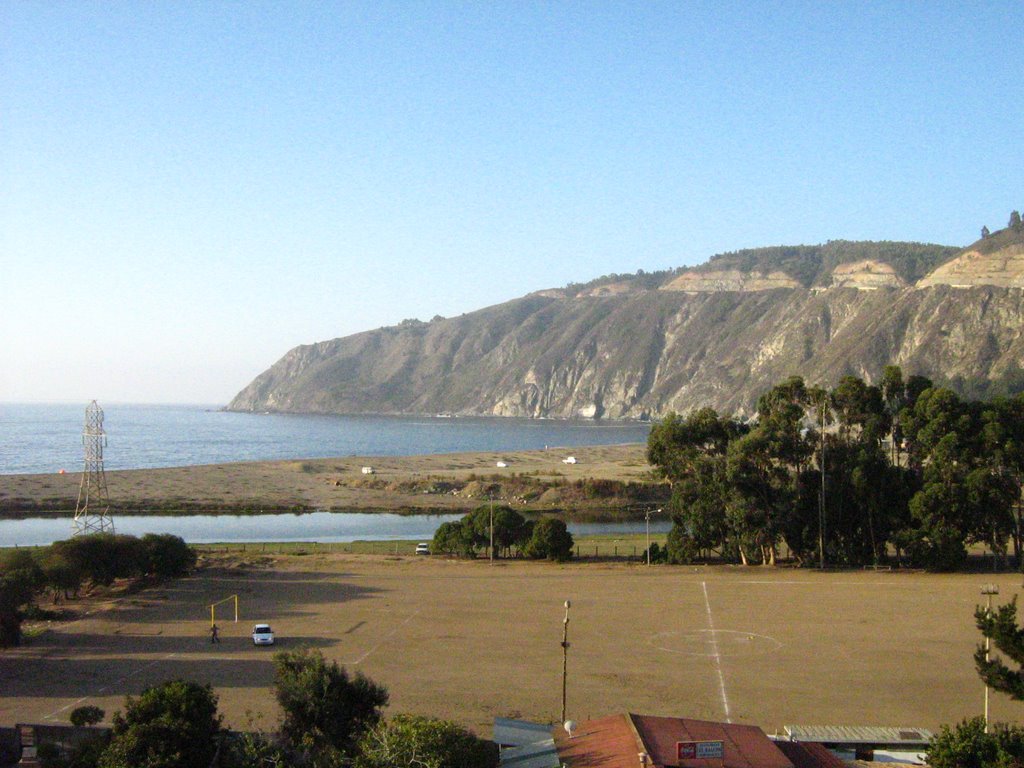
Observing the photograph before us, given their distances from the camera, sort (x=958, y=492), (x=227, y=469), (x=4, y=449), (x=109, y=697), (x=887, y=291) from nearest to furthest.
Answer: (x=109, y=697)
(x=958, y=492)
(x=227, y=469)
(x=4, y=449)
(x=887, y=291)

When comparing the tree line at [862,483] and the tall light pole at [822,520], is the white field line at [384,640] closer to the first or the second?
the tree line at [862,483]

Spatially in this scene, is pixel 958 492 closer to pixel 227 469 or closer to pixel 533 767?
pixel 533 767

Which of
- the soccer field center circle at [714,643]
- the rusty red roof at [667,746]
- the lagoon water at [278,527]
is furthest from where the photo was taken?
the lagoon water at [278,527]

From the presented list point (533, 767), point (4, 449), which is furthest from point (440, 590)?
point (4, 449)

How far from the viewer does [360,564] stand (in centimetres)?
4269

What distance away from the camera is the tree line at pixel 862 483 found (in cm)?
4059

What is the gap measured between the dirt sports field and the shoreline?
99.1ft

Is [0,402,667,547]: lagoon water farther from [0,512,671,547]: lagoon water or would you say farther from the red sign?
the red sign

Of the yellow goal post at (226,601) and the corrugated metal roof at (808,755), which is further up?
the corrugated metal roof at (808,755)

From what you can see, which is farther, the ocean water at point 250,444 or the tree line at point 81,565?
the ocean water at point 250,444

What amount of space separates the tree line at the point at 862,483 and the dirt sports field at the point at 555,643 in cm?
210

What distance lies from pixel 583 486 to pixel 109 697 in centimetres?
5533

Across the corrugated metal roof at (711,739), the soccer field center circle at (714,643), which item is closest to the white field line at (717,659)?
the soccer field center circle at (714,643)

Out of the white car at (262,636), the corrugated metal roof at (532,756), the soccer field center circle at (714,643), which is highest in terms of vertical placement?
the corrugated metal roof at (532,756)
